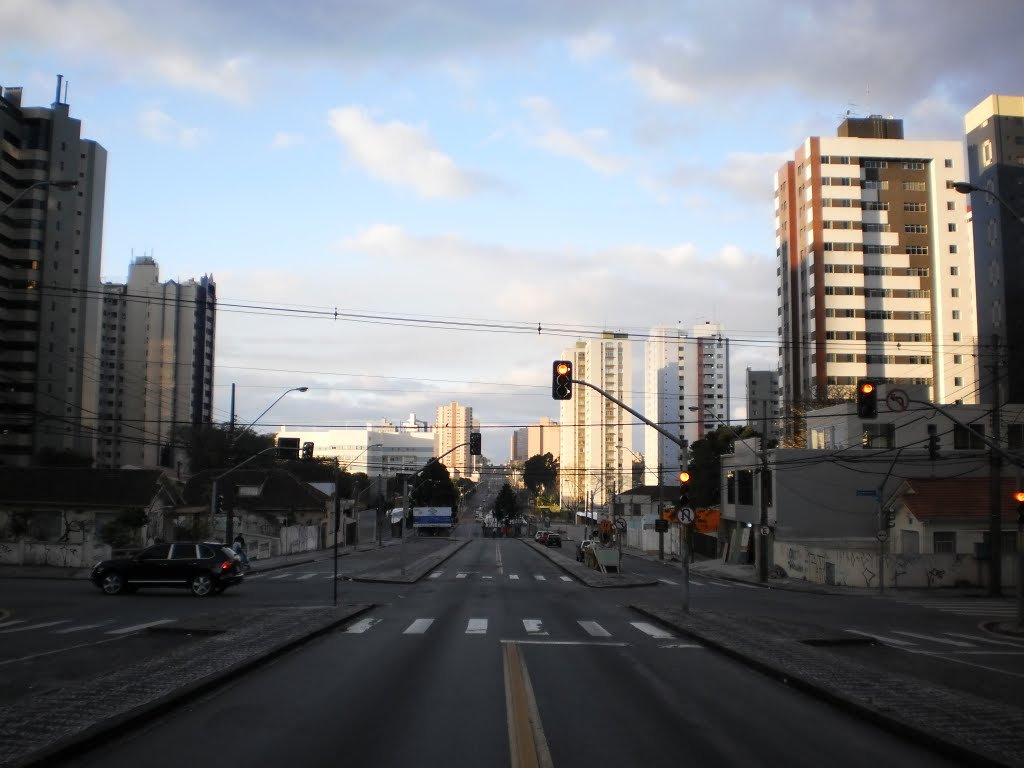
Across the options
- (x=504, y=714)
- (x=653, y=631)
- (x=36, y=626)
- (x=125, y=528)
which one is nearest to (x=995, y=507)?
(x=653, y=631)

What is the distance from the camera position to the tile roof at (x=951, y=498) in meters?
41.7

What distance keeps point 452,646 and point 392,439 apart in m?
122

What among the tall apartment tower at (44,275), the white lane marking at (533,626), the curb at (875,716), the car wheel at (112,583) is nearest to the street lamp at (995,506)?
the white lane marking at (533,626)

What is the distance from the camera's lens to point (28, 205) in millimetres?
94125

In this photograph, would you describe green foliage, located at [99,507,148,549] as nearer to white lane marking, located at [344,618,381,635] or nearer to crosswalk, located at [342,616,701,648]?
crosswalk, located at [342,616,701,648]

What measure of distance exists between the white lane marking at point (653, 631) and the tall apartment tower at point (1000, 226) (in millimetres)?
77121

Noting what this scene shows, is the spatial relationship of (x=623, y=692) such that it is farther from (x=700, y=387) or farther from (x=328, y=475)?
(x=700, y=387)

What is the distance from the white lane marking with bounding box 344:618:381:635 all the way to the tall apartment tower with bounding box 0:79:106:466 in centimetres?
7471

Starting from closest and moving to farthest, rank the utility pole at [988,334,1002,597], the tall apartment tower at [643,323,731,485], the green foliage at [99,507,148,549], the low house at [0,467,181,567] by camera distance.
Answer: the utility pole at [988,334,1002,597], the green foliage at [99,507,148,549], the low house at [0,467,181,567], the tall apartment tower at [643,323,731,485]

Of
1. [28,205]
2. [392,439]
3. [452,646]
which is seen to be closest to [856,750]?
[452,646]

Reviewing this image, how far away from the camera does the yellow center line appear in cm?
804

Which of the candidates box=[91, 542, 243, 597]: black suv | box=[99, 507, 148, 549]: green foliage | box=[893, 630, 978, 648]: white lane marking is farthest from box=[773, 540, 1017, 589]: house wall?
box=[99, 507, 148, 549]: green foliage

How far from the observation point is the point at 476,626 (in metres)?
20.6

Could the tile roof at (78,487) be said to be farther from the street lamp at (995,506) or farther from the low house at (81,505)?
the street lamp at (995,506)
